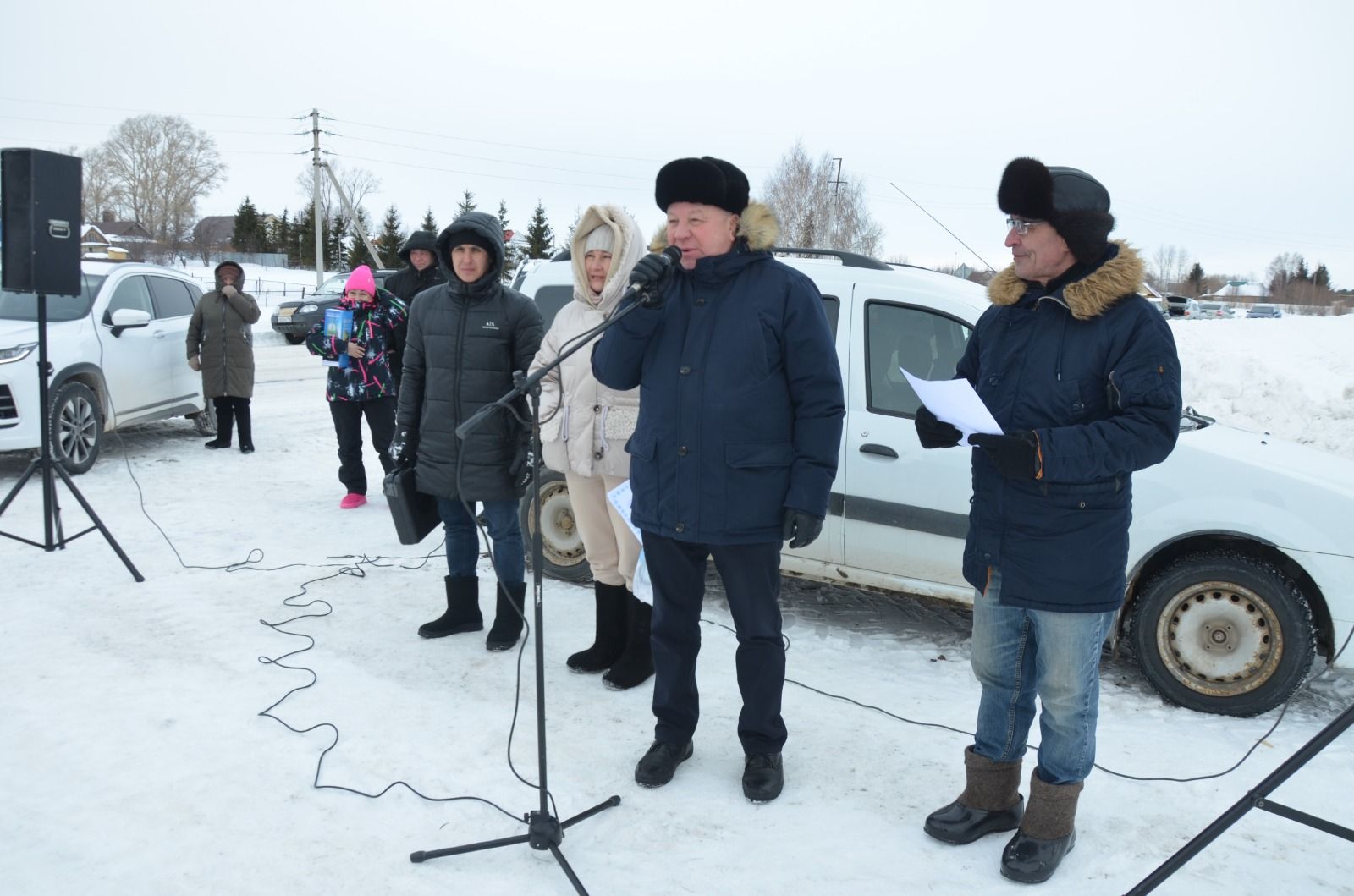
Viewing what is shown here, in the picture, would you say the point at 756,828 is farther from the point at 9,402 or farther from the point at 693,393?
the point at 9,402

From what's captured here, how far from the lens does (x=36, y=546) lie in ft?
18.6

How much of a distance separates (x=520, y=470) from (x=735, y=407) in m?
1.58

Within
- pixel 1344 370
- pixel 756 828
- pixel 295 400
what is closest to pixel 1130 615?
pixel 756 828

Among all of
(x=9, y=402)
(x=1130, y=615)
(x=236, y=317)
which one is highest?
(x=236, y=317)

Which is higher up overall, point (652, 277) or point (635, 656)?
point (652, 277)

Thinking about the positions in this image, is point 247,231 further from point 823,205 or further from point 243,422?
point 243,422

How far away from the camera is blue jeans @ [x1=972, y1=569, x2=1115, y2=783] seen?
2.71 meters

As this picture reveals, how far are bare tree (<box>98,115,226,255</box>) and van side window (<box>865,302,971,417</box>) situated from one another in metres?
69.8

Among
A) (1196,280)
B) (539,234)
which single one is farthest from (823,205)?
(1196,280)

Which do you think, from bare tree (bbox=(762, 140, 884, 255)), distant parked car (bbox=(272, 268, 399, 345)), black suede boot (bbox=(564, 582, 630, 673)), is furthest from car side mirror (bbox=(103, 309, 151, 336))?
bare tree (bbox=(762, 140, 884, 255))

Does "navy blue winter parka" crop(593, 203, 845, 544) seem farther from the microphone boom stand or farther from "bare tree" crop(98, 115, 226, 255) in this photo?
"bare tree" crop(98, 115, 226, 255)

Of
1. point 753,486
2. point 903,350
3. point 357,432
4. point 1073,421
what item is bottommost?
point 357,432

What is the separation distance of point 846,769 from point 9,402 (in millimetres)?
6756

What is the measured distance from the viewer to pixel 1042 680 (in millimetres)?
2809
